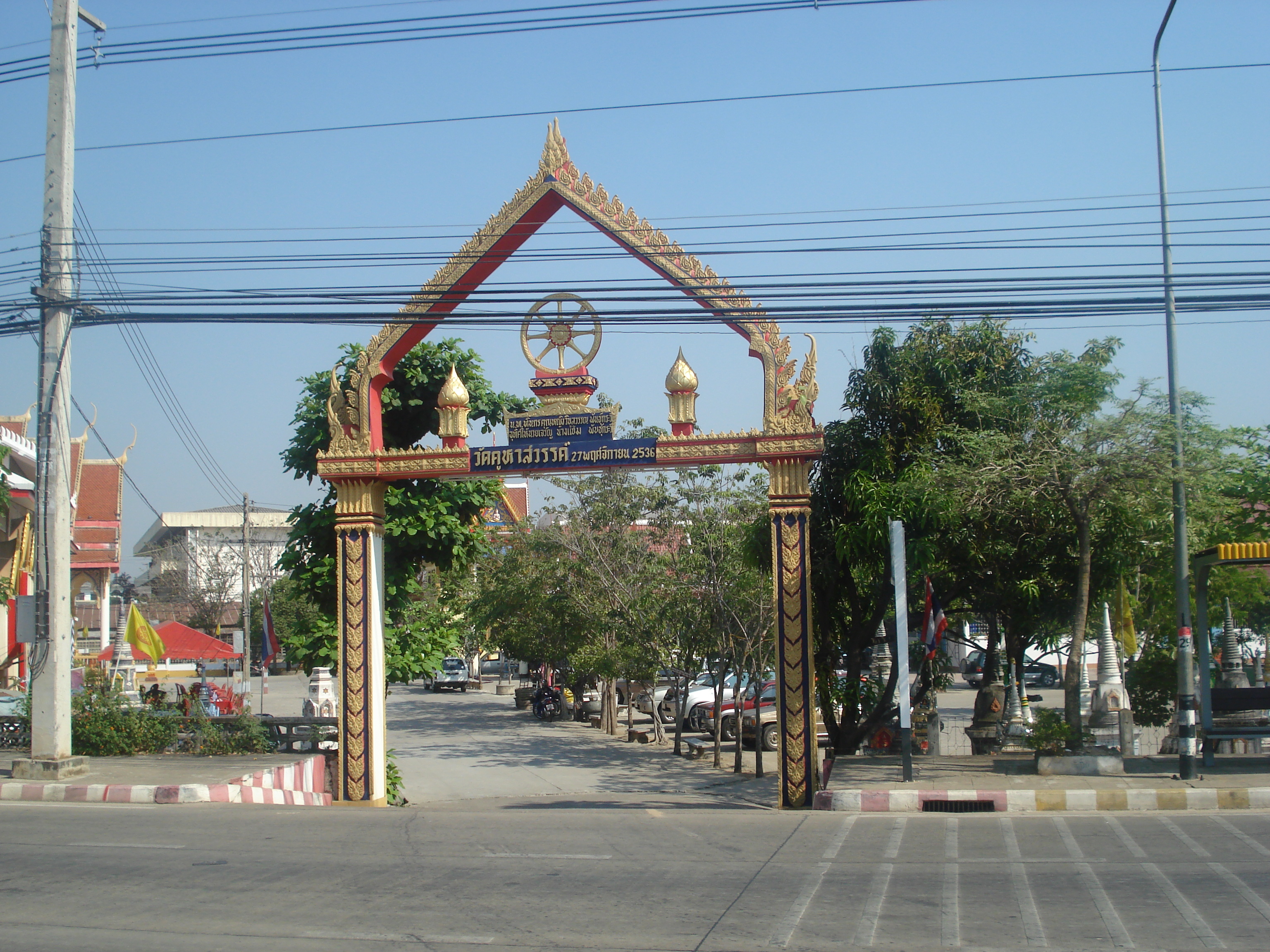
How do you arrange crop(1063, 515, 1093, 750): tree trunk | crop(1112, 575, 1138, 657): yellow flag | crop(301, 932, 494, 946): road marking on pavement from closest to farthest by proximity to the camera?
crop(301, 932, 494, 946): road marking on pavement → crop(1063, 515, 1093, 750): tree trunk → crop(1112, 575, 1138, 657): yellow flag

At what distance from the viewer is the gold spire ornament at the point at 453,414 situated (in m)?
14.4

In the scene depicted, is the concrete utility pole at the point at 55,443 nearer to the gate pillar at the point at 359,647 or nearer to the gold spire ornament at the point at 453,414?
the gate pillar at the point at 359,647

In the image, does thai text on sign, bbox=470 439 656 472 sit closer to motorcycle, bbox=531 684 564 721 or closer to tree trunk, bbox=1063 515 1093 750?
tree trunk, bbox=1063 515 1093 750

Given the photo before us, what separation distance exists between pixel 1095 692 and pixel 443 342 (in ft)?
39.9

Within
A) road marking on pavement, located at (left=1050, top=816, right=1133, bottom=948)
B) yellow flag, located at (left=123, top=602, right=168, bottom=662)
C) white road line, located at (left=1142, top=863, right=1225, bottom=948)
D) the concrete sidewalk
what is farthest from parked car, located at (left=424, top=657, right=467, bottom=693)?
white road line, located at (left=1142, top=863, right=1225, bottom=948)

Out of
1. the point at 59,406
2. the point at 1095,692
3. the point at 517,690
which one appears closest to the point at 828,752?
the point at 1095,692

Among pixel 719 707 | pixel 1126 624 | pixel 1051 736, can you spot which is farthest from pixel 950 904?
pixel 719 707

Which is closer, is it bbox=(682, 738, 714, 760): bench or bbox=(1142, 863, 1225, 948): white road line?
bbox=(1142, 863, 1225, 948): white road line

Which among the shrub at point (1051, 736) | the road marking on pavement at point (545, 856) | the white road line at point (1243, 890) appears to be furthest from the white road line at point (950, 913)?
the shrub at point (1051, 736)

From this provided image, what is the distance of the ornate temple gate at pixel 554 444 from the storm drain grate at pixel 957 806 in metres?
1.58

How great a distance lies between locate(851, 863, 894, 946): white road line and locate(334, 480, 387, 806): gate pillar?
25.7 feet

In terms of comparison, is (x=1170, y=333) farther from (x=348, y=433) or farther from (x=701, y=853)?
(x=348, y=433)

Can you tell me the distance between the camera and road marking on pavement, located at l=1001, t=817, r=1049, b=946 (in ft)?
22.2

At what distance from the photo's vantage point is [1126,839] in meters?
9.87
